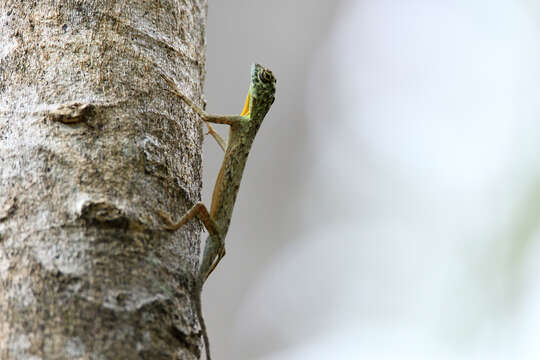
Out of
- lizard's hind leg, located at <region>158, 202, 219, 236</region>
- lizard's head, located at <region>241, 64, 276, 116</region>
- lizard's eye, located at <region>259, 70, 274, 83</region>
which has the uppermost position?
lizard's eye, located at <region>259, 70, 274, 83</region>

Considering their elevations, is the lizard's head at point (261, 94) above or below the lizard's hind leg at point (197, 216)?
above

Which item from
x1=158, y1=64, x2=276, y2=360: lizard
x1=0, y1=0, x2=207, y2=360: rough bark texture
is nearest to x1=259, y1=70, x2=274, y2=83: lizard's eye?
x1=158, y1=64, x2=276, y2=360: lizard

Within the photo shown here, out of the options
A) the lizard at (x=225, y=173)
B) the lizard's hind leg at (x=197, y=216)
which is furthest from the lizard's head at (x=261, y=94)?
the lizard's hind leg at (x=197, y=216)

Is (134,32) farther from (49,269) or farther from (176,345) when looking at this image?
(176,345)

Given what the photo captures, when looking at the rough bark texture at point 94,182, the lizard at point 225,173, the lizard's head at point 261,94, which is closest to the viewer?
the rough bark texture at point 94,182

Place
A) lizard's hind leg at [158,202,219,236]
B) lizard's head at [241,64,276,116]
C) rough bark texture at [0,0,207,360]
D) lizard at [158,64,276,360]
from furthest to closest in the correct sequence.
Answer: lizard's head at [241,64,276,116], lizard at [158,64,276,360], lizard's hind leg at [158,202,219,236], rough bark texture at [0,0,207,360]

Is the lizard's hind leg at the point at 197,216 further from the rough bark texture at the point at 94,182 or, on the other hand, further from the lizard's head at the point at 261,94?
the lizard's head at the point at 261,94

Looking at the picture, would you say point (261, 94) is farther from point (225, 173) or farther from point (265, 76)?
point (225, 173)

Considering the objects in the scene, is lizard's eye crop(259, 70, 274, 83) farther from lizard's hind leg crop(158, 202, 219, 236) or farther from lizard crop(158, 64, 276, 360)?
lizard's hind leg crop(158, 202, 219, 236)
